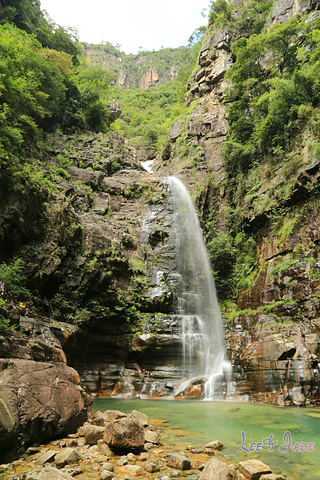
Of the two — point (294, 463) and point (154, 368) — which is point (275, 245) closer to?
point (154, 368)

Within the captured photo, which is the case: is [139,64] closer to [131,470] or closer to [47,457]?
[47,457]

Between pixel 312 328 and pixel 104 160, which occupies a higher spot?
pixel 104 160

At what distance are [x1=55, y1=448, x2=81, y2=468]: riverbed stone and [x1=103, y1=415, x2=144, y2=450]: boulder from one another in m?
0.65

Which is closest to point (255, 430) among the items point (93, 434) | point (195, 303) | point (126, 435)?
point (126, 435)

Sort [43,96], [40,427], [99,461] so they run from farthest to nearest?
1. [43,96]
2. [40,427]
3. [99,461]

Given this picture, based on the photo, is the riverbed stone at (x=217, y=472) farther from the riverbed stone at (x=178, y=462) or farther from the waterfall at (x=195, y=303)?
the waterfall at (x=195, y=303)

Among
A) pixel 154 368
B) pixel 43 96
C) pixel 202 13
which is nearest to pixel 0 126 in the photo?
pixel 43 96

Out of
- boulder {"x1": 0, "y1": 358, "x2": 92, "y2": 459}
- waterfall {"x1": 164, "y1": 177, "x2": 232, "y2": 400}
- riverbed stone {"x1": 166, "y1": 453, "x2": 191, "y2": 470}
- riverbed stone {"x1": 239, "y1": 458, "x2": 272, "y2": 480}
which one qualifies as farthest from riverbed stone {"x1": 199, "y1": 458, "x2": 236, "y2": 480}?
waterfall {"x1": 164, "y1": 177, "x2": 232, "y2": 400}

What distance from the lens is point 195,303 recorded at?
1816 centimetres

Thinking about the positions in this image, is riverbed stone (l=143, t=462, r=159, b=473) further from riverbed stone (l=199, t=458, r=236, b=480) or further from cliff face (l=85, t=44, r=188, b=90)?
cliff face (l=85, t=44, r=188, b=90)

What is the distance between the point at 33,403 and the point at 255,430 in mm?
5120

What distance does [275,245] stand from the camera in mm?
16844

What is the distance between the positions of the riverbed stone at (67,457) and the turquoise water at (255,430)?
1.98 meters

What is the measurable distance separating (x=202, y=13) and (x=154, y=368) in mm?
44151
